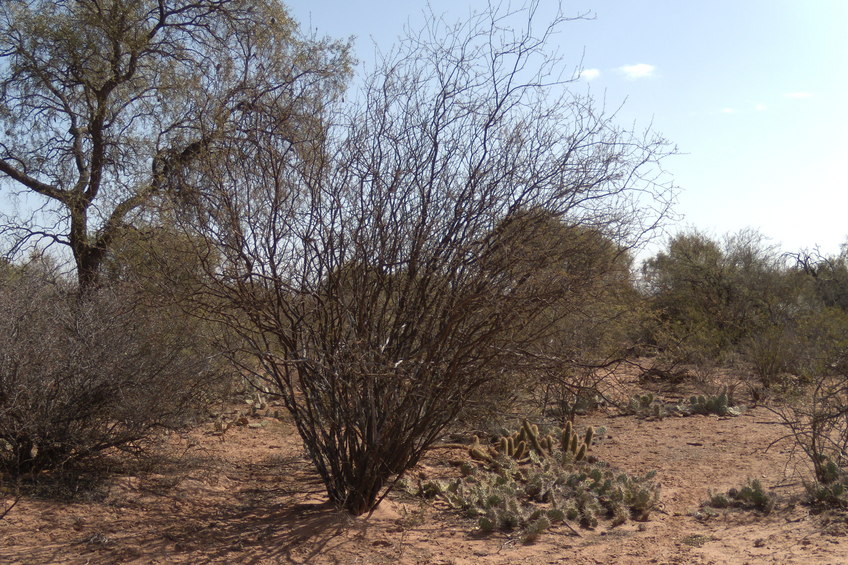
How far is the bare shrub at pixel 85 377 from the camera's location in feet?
20.5

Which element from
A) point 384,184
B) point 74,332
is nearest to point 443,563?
point 384,184

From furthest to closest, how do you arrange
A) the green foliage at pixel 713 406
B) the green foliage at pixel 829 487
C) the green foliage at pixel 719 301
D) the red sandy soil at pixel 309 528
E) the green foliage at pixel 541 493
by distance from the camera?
1. the green foliage at pixel 719 301
2. the green foliage at pixel 713 406
3. the green foliage at pixel 829 487
4. the green foliage at pixel 541 493
5. the red sandy soil at pixel 309 528

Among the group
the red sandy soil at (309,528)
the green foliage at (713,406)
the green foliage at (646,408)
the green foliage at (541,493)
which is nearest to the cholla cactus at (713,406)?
the green foliage at (713,406)

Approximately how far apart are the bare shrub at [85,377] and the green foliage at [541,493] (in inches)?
94.9

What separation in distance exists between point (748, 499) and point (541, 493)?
179 centimetres

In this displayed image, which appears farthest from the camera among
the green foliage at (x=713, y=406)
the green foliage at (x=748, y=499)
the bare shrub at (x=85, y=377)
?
the green foliage at (x=713, y=406)

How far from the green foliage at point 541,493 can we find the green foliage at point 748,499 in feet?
1.71

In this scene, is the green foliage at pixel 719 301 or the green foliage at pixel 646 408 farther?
the green foliage at pixel 719 301

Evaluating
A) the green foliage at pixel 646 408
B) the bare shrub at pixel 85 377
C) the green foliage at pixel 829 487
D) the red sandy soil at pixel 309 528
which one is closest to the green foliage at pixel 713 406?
the green foliage at pixel 646 408

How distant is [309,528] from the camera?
19.9ft

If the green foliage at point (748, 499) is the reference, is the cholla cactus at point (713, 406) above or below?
above

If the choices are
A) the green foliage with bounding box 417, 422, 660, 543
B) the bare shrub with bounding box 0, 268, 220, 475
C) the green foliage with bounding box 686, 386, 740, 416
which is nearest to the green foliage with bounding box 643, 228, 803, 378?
the green foliage with bounding box 686, 386, 740, 416

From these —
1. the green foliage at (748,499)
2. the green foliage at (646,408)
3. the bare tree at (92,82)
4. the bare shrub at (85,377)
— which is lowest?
the green foliage at (748,499)

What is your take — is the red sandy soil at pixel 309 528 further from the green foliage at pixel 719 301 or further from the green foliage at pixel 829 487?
the green foliage at pixel 719 301
